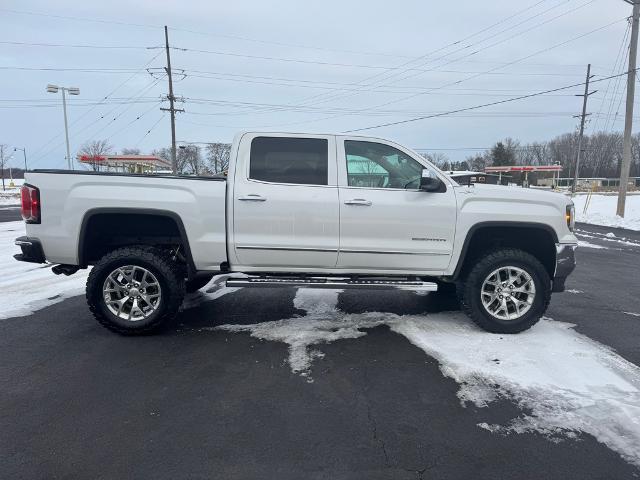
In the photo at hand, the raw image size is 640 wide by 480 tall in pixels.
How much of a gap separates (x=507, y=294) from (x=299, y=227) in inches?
92.3

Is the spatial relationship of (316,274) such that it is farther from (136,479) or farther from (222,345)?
(136,479)

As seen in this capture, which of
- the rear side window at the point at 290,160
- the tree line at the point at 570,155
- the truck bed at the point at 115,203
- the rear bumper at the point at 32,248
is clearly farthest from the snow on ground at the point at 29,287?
the tree line at the point at 570,155

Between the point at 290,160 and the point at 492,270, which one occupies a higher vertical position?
the point at 290,160

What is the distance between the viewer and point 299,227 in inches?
186

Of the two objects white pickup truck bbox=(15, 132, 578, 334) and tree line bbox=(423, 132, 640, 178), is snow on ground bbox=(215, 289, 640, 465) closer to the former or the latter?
white pickup truck bbox=(15, 132, 578, 334)

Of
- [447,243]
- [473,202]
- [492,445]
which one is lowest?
[492,445]

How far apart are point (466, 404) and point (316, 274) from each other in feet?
6.99

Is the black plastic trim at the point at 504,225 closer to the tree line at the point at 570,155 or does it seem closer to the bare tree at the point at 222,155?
the bare tree at the point at 222,155

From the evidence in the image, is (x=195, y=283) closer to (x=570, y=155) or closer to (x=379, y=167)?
(x=379, y=167)

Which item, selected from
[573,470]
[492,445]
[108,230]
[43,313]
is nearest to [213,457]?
[492,445]

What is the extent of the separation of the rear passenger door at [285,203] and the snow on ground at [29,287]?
8.48 feet

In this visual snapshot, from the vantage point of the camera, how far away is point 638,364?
13.4 ft

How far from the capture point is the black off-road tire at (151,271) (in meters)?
4.63

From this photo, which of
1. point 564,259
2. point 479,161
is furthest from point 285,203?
point 479,161
